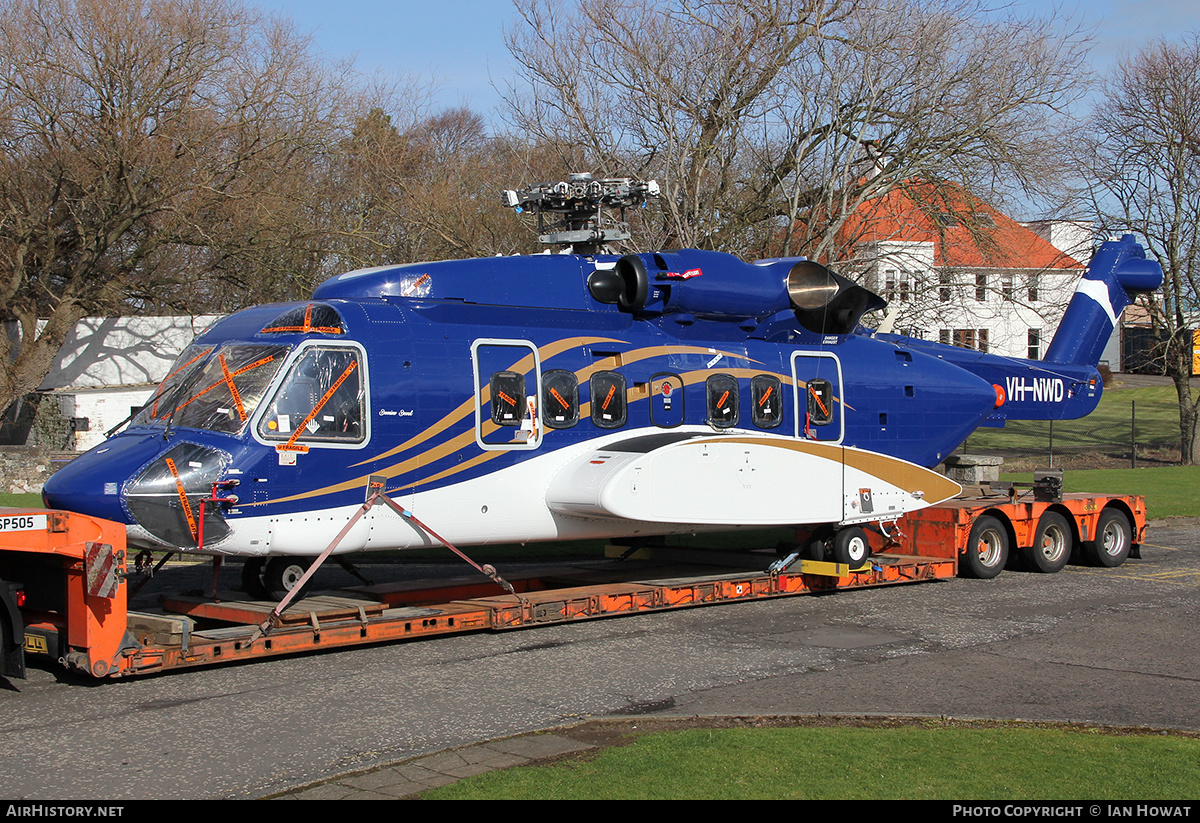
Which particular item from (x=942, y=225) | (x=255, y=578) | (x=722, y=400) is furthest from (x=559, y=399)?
(x=942, y=225)

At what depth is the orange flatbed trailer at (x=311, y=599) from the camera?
8766mm

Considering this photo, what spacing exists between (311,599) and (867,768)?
21.8 feet

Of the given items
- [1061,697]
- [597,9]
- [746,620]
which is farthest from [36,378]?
[1061,697]

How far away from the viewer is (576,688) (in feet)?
30.7

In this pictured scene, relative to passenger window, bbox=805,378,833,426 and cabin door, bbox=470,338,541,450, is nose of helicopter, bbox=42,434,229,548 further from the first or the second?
passenger window, bbox=805,378,833,426

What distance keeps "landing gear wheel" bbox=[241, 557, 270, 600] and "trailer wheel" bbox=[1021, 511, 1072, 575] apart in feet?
34.5

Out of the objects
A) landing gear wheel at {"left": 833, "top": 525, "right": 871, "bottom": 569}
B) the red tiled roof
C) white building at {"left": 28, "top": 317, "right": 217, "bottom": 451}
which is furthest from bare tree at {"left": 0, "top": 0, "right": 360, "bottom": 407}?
landing gear wheel at {"left": 833, "top": 525, "right": 871, "bottom": 569}

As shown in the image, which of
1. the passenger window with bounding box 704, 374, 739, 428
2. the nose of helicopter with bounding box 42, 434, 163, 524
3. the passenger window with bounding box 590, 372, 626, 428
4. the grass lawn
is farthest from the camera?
the passenger window with bounding box 704, 374, 739, 428

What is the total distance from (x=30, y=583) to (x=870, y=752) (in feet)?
22.8

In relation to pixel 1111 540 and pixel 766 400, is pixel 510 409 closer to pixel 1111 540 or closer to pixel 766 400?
pixel 766 400

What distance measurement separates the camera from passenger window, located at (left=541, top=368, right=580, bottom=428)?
11.9 metres

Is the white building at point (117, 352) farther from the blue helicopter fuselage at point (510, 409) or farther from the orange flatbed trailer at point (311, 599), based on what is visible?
the blue helicopter fuselage at point (510, 409)

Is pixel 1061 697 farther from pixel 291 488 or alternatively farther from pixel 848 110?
pixel 848 110

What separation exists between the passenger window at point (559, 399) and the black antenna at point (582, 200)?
6.80 feet
